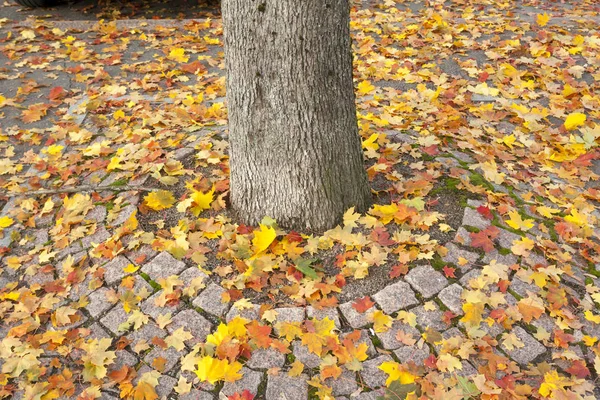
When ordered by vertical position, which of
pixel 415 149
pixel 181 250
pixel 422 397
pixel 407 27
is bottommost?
pixel 422 397

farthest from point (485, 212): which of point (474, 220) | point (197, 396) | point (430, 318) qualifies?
point (197, 396)

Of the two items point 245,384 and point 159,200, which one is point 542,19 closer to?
point 159,200

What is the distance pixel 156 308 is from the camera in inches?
112

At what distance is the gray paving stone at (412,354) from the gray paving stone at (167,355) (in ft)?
3.46

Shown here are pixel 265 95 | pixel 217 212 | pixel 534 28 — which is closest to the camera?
pixel 265 95

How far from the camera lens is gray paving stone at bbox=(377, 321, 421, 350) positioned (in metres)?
2.61

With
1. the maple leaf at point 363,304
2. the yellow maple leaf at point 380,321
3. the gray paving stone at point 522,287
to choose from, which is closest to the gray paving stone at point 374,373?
the yellow maple leaf at point 380,321

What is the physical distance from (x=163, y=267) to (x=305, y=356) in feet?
3.26

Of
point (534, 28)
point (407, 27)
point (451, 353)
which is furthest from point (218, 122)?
point (534, 28)

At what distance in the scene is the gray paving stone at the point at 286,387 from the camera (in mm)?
2428

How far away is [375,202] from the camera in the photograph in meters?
3.40

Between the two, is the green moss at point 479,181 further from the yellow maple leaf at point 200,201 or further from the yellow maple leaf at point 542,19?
the yellow maple leaf at point 542,19

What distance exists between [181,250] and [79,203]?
3.26ft

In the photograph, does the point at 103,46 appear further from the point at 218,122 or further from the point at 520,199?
the point at 520,199
